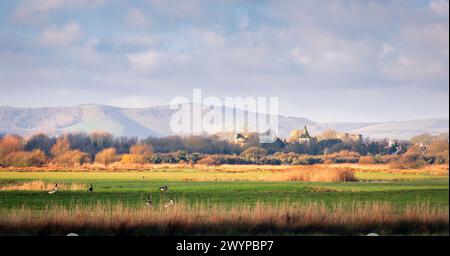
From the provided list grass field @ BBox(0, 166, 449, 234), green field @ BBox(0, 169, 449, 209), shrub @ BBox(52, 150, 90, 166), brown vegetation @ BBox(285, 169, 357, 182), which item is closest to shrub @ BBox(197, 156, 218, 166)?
grass field @ BBox(0, 166, 449, 234)

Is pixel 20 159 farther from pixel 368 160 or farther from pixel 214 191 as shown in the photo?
pixel 368 160

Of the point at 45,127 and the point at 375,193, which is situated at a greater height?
the point at 45,127

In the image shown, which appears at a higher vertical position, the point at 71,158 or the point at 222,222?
the point at 71,158

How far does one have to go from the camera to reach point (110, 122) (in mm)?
54469

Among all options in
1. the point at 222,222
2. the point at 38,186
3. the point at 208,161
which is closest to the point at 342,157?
the point at 208,161

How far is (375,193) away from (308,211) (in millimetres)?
20232

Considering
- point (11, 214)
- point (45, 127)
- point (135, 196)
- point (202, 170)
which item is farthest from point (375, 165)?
point (11, 214)

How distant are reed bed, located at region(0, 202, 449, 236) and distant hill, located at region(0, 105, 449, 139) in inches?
432

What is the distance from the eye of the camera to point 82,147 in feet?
165

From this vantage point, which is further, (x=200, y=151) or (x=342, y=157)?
(x=342, y=157)

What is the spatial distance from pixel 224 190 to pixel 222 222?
79.3ft

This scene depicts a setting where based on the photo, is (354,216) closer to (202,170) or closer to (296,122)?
(296,122)

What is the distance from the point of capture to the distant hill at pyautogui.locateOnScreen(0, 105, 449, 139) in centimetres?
4550

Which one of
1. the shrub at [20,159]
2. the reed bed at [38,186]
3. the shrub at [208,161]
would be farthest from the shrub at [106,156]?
the shrub at [208,161]
